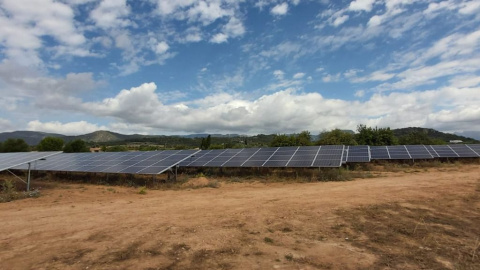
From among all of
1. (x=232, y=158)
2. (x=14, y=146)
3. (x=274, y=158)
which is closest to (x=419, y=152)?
(x=274, y=158)

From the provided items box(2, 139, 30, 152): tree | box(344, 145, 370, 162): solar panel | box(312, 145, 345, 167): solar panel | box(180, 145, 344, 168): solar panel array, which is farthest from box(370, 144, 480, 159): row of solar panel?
box(2, 139, 30, 152): tree

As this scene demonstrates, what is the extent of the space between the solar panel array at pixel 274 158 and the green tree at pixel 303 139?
27.0m

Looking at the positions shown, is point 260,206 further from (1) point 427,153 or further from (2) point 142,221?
(1) point 427,153

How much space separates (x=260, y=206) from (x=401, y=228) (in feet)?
18.2

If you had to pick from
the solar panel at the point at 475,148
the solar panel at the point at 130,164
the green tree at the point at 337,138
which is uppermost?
the green tree at the point at 337,138

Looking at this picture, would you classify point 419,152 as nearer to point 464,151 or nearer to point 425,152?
point 425,152

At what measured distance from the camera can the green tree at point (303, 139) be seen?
55188 mm

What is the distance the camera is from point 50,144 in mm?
70375

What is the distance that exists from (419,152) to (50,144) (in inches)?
3179

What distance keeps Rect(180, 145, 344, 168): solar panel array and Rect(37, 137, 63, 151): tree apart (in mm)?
59154

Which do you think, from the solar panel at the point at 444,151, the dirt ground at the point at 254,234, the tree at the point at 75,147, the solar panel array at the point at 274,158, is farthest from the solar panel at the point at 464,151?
the tree at the point at 75,147

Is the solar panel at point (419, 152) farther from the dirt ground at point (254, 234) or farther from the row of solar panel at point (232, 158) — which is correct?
the dirt ground at point (254, 234)

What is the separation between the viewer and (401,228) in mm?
8453

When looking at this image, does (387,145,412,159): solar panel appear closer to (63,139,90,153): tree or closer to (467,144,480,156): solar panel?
(467,144,480,156): solar panel
